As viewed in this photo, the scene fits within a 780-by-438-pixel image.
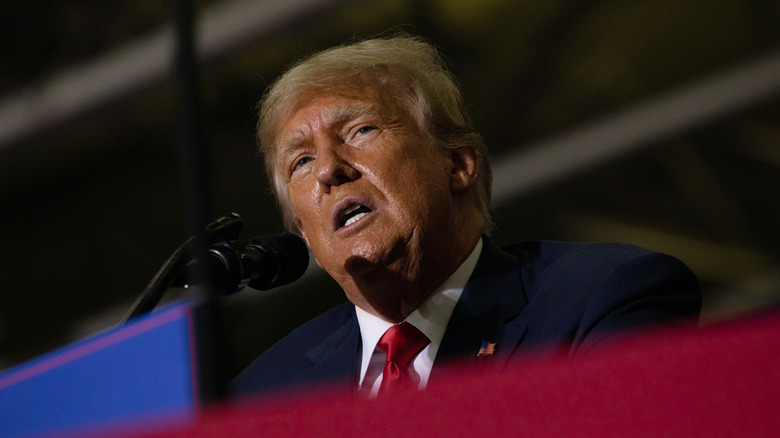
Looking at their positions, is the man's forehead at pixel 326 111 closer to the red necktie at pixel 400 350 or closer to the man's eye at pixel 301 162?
the man's eye at pixel 301 162

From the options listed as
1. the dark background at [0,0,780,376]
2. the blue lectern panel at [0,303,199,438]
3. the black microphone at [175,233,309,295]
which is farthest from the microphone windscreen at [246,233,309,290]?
the dark background at [0,0,780,376]

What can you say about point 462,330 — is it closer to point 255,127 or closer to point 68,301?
point 255,127

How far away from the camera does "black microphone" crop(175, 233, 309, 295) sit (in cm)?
102

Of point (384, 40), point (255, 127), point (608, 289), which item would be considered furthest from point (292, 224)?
point (608, 289)

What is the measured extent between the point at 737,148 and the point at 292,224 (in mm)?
3142

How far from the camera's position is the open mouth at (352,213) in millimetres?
1421

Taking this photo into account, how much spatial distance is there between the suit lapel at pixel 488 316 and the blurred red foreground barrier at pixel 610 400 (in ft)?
3.10

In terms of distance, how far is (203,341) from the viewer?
0.67 metres

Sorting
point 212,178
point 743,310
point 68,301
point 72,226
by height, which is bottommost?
point 743,310

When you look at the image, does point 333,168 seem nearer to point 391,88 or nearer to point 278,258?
point 391,88

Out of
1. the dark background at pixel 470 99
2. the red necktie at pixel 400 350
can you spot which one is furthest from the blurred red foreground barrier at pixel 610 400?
the dark background at pixel 470 99

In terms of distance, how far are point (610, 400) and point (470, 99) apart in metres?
2.97

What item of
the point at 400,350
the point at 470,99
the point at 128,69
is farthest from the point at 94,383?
the point at 128,69

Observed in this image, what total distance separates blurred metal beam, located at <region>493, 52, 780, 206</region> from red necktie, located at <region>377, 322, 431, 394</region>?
8.40ft
